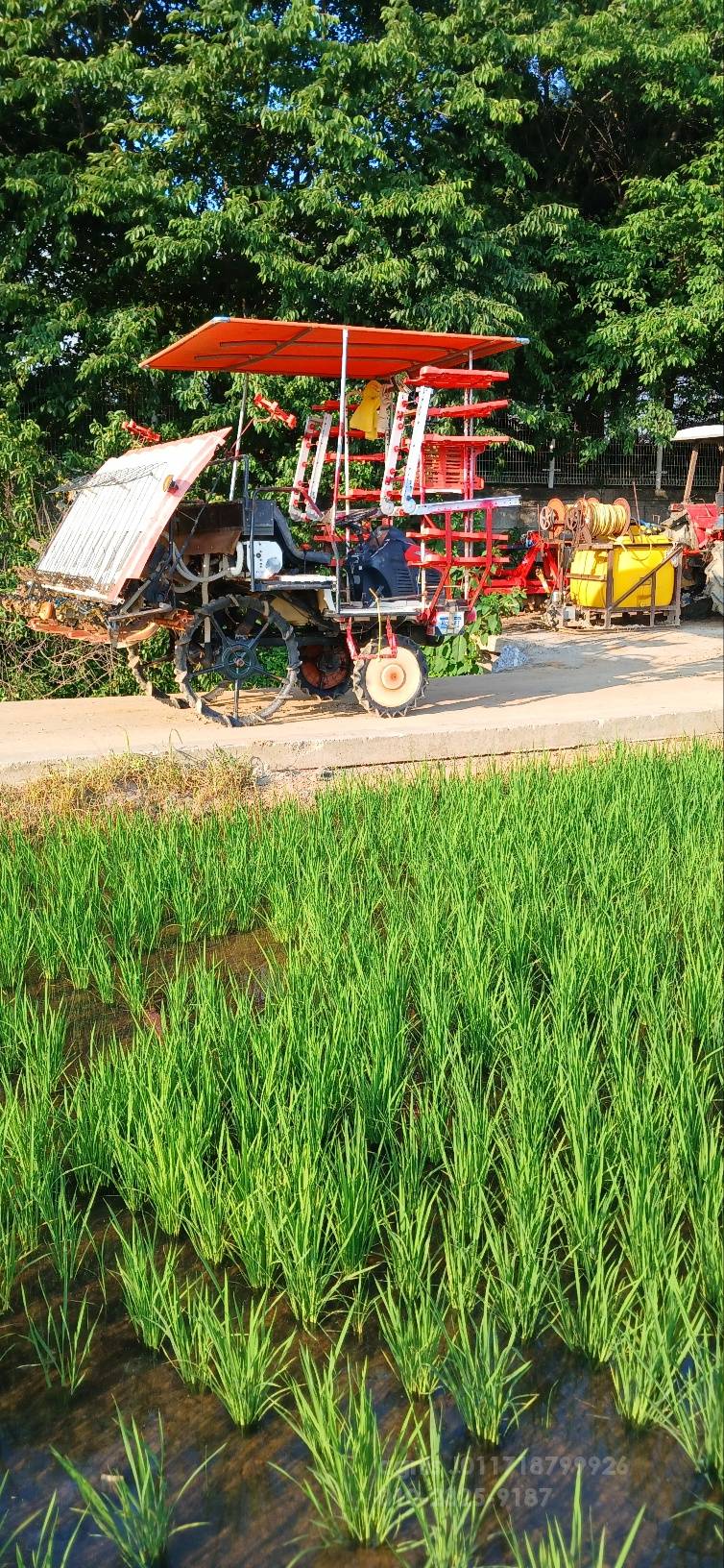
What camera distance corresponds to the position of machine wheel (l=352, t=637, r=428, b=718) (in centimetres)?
659

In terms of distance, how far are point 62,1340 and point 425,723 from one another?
4410mm

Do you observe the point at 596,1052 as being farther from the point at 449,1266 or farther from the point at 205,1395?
the point at 205,1395

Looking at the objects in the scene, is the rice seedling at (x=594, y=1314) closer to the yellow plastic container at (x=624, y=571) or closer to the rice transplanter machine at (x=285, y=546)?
the rice transplanter machine at (x=285, y=546)

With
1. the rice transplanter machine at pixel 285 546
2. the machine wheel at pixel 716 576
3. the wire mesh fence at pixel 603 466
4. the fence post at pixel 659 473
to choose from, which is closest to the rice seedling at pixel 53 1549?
the rice transplanter machine at pixel 285 546

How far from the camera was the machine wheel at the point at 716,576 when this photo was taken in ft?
43.2

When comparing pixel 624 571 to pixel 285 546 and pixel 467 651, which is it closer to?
pixel 467 651

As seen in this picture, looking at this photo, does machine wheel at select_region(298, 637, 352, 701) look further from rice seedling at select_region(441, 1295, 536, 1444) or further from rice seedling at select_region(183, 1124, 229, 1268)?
rice seedling at select_region(441, 1295, 536, 1444)

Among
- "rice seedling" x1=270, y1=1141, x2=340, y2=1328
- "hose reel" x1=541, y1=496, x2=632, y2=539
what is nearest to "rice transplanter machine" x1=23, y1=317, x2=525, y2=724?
"rice seedling" x1=270, y1=1141, x2=340, y2=1328

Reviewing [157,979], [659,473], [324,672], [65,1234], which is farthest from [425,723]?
[659,473]

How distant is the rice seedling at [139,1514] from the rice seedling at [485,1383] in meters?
0.39

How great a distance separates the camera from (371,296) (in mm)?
11328

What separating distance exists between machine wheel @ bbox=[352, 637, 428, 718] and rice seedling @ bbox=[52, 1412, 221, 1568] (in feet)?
16.6

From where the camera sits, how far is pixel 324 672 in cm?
741

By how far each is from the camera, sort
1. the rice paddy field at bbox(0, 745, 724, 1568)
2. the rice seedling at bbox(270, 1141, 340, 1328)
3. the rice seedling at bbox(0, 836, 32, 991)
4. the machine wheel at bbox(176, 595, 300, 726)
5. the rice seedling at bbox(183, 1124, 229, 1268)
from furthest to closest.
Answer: the machine wheel at bbox(176, 595, 300, 726) → the rice seedling at bbox(0, 836, 32, 991) → the rice seedling at bbox(183, 1124, 229, 1268) → the rice seedling at bbox(270, 1141, 340, 1328) → the rice paddy field at bbox(0, 745, 724, 1568)
